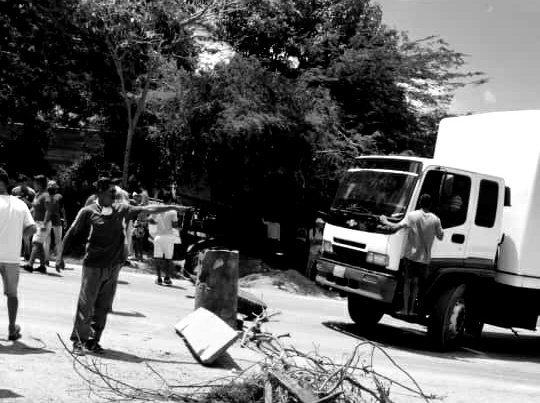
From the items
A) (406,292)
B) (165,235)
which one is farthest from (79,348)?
(165,235)

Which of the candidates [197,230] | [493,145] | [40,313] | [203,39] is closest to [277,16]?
[203,39]

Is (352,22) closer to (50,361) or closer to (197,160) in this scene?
(197,160)

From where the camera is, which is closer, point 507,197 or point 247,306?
point 247,306

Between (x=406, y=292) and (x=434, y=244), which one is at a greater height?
(x=434, y=244)

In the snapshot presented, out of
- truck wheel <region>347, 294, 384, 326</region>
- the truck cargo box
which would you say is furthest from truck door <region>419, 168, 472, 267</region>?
truck wheel <region>347, 294, 384, 326</region>

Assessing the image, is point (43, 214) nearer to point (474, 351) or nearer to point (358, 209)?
point (358, 209)

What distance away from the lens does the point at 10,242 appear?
676 centimetres

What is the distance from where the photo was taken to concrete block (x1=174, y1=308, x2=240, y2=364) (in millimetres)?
6980

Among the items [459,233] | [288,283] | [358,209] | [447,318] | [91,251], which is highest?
[358,209]

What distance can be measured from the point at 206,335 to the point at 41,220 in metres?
6.69

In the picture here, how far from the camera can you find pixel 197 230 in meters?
18.9

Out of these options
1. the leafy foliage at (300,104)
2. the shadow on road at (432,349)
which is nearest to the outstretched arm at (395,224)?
the shadow on road at (432,349)

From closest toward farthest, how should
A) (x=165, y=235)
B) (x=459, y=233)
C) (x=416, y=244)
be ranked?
(x=416, y=244) → (x=459, y=233) → (x=165, y=235)

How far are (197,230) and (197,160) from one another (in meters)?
1.98
